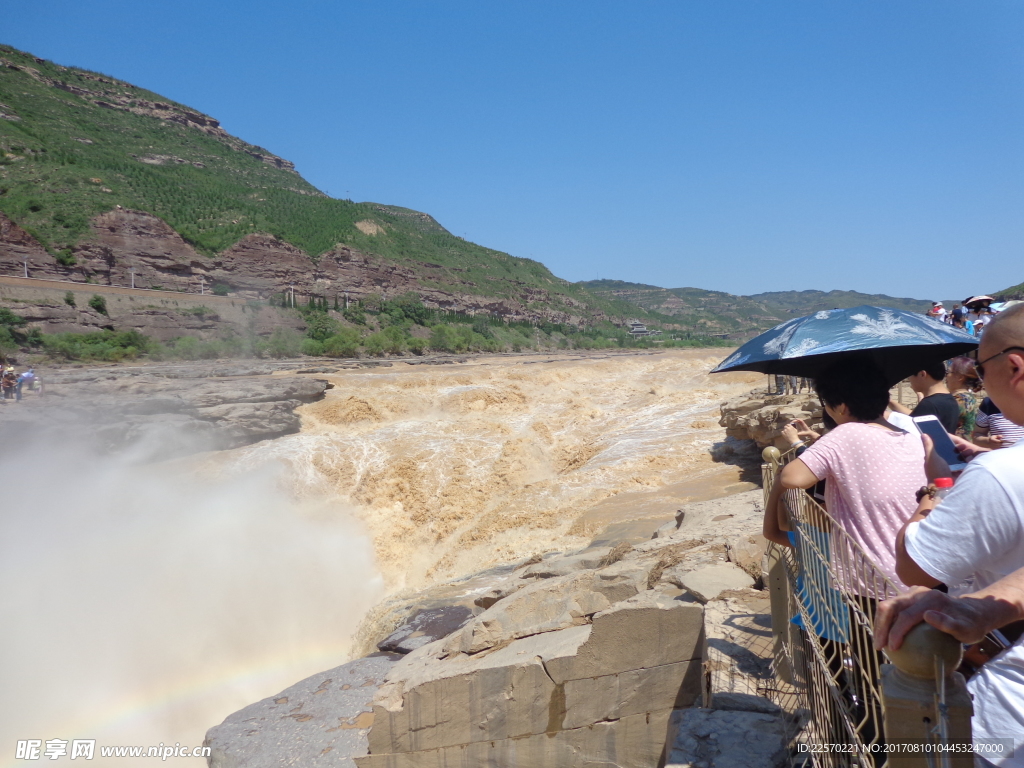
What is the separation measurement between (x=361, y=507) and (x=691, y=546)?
33.1 ft

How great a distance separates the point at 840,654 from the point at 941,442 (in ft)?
4.14

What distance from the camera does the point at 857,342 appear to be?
9.09 ft

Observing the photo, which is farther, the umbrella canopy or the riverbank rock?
the riverbank rock

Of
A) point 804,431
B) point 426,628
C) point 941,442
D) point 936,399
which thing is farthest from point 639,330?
point 941,442

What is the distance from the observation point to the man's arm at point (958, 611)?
4.20 ft

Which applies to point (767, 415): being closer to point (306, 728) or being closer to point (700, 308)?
point (306, 728)

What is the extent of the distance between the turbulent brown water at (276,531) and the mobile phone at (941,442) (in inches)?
282

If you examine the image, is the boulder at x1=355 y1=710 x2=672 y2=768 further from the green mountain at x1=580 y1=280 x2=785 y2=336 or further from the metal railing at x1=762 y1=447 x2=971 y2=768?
the green mountain at x1=580 y1=280 x2=785 y2=336

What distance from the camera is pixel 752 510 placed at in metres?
8.02

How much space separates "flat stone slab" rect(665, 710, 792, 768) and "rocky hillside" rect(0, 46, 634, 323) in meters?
49.9

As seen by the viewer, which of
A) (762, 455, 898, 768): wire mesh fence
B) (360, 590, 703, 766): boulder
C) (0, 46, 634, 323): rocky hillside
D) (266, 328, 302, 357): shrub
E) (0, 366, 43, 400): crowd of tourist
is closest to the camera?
(762, 455, 898, 768): wire mesh fence

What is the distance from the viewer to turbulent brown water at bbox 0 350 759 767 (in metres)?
8.61

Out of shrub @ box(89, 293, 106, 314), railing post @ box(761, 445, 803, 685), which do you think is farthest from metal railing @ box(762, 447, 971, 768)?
shrub @ box(89, 293, 106, 314)

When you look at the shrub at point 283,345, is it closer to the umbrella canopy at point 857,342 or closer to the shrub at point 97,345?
the shrub at point 97,345
